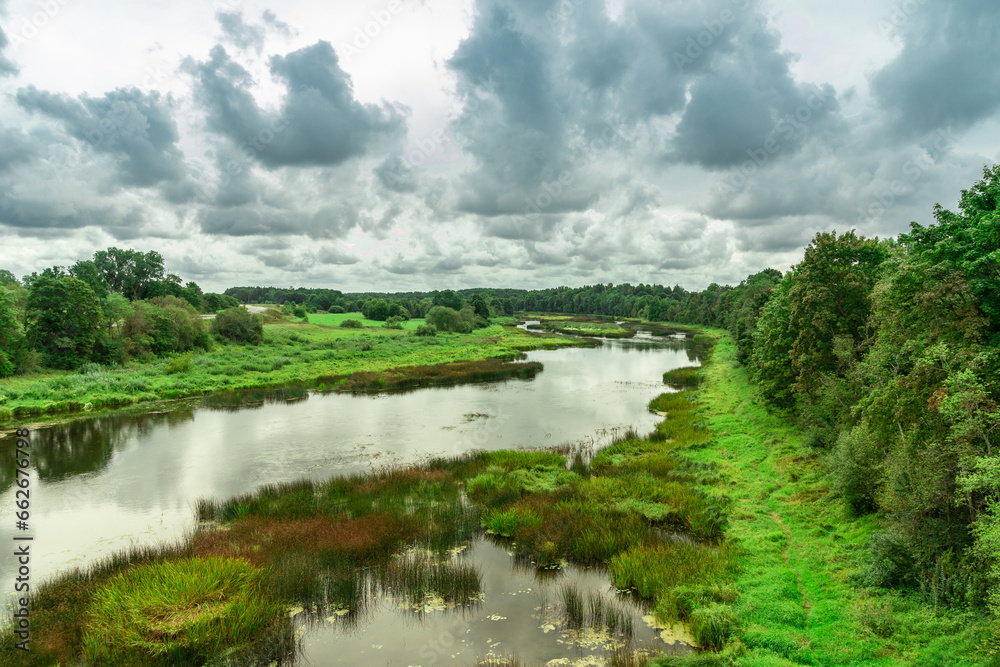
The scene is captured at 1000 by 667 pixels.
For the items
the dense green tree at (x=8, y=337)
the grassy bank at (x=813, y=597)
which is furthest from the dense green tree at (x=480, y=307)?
the grassy bank at (x=813, y=597)

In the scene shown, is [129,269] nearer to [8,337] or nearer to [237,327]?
[237,327]

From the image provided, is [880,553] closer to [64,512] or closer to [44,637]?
[44,637]

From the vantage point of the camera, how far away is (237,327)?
217 feet

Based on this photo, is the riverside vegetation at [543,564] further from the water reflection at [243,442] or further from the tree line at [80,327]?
the tree line at [80,327]

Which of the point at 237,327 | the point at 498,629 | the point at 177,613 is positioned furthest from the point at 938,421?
the point at 237,327

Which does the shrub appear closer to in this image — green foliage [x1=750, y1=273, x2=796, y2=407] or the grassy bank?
the grassy bank

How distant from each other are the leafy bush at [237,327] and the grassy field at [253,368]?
1962mm

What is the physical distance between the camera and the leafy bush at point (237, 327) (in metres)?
65.5

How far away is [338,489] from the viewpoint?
723 inches

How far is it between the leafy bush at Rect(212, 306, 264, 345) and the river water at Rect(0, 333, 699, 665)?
3328 centimetres

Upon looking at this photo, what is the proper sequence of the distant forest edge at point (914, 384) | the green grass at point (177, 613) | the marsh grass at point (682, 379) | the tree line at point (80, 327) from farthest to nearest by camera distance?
the marsh grass at point (682, 379), the tree line at point (80, 327), the distant forest edge at point (914, 384), the green grass at point (177, 613)

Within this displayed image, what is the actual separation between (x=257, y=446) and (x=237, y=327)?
48.5 m

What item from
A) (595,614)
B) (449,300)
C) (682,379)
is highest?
(449,300)

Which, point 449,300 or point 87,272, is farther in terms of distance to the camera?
point 449,300
